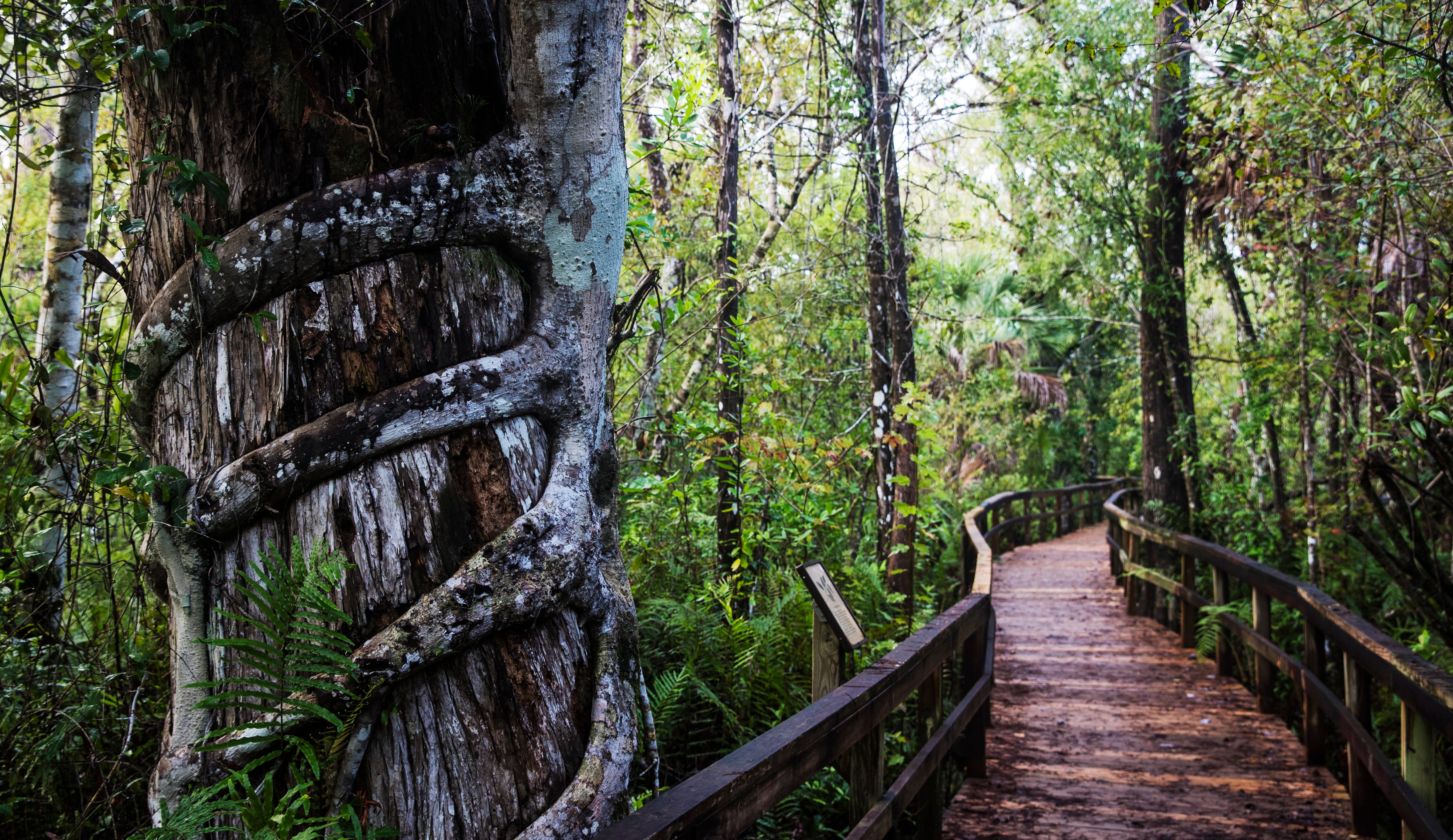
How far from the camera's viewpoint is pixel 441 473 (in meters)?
1.99

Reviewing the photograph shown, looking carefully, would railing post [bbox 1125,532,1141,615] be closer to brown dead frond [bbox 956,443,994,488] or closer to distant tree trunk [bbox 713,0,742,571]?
distant tree trunk [bbox 713,0,742,571]

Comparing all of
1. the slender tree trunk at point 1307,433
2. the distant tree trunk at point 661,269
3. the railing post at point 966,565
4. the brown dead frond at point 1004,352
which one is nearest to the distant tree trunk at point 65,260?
the distant tree trunk at point 661,269

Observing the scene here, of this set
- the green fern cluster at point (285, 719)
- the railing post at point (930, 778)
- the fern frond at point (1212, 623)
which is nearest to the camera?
the green fern cluster at point (285, 719)

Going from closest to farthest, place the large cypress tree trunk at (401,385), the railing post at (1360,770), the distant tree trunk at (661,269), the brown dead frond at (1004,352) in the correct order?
the large cypress tree trunk at (401,385)
the railing post at (1360,770)
the distant tree trunk at (661,269)
the brown dead frond at (1004,352)

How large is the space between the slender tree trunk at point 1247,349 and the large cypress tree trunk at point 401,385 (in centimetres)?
931

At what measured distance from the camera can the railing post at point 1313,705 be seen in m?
5.25

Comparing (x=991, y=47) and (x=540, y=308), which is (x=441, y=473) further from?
(x=991, y=47)

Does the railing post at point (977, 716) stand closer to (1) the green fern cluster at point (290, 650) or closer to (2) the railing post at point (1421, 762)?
(2) the railing post at point (1421, 762)

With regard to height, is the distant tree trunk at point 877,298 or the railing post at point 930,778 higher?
the distant tree trunk at point 877,298

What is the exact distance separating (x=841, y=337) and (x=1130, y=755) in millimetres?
6401

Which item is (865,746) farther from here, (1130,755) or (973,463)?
(973,463)

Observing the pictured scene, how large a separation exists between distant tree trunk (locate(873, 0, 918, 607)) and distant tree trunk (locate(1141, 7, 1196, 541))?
358 centimetres

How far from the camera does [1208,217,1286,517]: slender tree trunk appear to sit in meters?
9.42

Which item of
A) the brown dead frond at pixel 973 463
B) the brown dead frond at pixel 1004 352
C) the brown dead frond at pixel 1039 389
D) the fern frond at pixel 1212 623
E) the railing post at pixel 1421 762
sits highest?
the brown dead frond at pixel 1004 352
